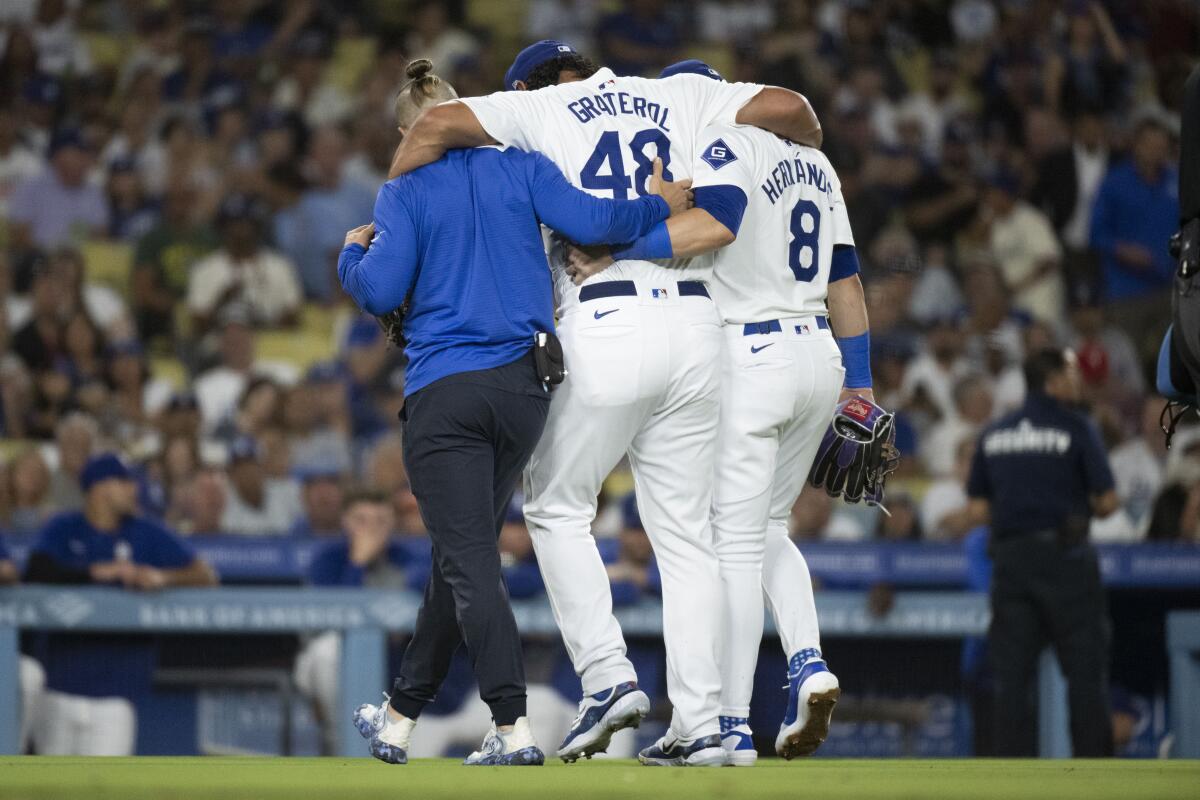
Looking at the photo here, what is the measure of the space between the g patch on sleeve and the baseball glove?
928 millimetres

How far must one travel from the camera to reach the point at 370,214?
461 inches

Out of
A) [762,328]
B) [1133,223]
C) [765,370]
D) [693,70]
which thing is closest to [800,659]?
[765,370]

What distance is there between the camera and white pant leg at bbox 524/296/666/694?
14.7 feet

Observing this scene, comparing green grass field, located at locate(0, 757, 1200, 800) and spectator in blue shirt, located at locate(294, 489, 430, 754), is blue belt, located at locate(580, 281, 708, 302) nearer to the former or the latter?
green grass field, located at locate(0, 757, 1200, 800)

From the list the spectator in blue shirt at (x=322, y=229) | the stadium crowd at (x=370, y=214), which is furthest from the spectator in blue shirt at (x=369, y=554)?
the spectator in blue shirt at (x=322, y=229)

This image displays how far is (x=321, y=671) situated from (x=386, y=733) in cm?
283

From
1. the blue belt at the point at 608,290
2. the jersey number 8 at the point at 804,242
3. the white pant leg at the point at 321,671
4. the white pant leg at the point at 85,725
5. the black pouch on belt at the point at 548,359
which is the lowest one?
the white pant leg at the point at 85,725

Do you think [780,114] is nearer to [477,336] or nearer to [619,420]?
[619,420]

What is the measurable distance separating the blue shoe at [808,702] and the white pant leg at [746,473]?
0.42 feet

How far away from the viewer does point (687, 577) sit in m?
4.55

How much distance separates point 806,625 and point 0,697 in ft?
12.2

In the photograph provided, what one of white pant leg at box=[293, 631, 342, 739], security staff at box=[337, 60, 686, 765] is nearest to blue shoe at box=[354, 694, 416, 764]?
security staff at box=[337, 60, 686, 765]

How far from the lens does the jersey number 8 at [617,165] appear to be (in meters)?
4.62

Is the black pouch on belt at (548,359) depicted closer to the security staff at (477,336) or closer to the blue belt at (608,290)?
the security staff at (477,336)
